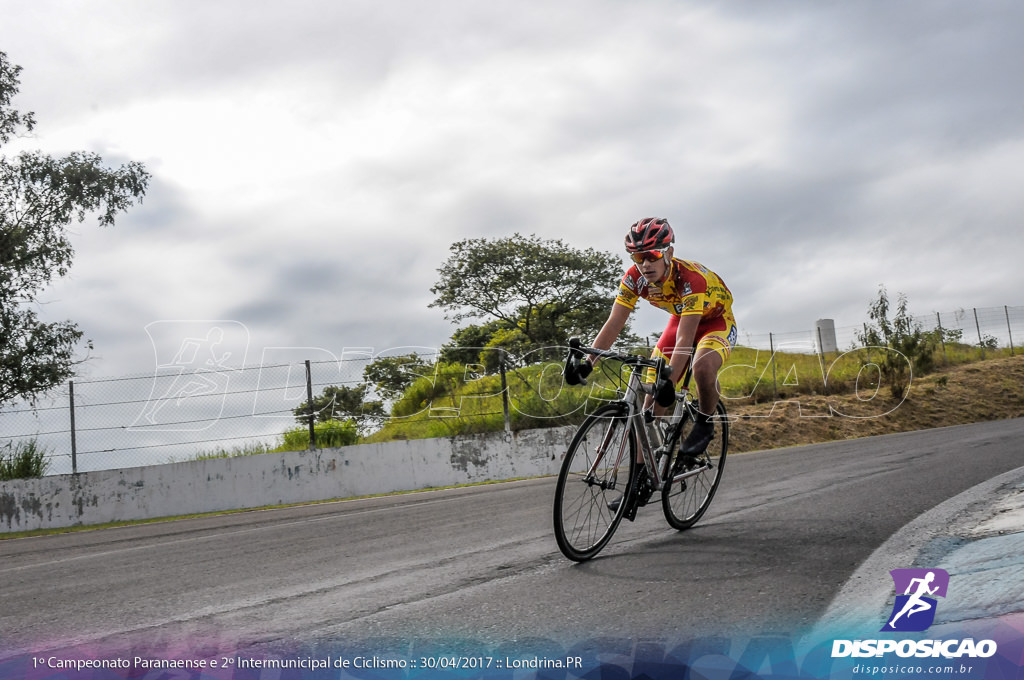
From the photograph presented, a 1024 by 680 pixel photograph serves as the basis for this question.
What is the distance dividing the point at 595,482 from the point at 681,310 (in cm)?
138

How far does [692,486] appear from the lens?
5695 mm

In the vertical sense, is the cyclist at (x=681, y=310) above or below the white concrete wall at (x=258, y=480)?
above

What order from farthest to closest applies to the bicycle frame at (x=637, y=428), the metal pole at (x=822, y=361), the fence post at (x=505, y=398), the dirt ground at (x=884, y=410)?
the metal pole at (x=822, y=361), the dirt ground at (x=884, y=410), the fence post at (x=505, y=398), the bicycle frame at (x=637, y=428)

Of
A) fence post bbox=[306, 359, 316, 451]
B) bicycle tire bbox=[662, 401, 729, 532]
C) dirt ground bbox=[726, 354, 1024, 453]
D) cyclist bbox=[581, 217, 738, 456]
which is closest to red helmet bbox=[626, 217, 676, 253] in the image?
cyclist bbox=[581, 217, 738, 456]

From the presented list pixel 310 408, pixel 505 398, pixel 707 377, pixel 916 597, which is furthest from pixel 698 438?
pixel 505 398

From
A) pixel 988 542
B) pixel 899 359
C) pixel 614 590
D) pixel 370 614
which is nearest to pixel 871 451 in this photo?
pixel 988 542

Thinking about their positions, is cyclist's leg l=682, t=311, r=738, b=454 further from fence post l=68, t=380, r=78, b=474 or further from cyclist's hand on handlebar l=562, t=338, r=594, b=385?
fence post l=68, t=380, r=78, b=474

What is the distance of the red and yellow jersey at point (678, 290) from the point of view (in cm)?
535

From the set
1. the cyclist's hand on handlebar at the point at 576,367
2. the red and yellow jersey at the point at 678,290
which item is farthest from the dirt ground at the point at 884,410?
the cyclist's hand on handlebar at the point at 576,367

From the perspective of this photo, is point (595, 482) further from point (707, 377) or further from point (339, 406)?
point (339, 406)

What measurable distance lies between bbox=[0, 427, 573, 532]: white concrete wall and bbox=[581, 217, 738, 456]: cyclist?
41.0 feet

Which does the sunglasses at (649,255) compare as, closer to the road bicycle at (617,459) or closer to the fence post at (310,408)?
the road bicycle at (617,459)

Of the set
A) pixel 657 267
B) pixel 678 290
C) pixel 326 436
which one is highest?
pixel 657 267

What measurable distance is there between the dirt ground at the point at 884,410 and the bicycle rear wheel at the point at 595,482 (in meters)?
16.1
